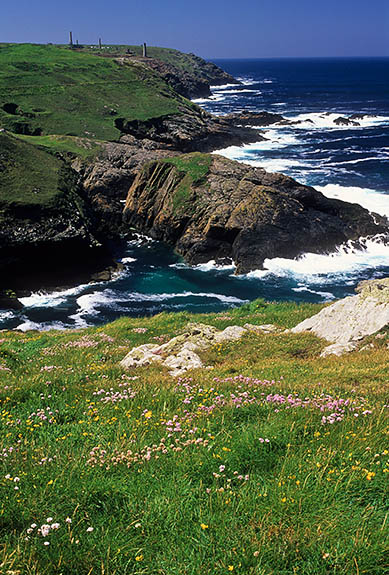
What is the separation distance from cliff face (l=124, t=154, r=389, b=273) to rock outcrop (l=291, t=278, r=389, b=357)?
85.7ft

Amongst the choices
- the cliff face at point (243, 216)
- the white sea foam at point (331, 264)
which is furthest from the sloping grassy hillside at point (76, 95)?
the white sea foam at point (331, 264)

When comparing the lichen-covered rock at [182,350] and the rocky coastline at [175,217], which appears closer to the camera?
the lichen-covered rock at [182,350]

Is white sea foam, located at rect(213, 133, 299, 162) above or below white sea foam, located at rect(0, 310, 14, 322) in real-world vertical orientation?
above

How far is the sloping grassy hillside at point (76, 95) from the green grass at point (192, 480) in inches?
2878

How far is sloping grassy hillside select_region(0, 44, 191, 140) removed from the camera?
76.8 metres

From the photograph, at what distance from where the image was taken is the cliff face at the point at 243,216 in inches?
1793

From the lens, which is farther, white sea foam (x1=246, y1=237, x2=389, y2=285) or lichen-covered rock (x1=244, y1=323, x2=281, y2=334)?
white sea foam (x1=246, y1=237, x2=389, y2=285)

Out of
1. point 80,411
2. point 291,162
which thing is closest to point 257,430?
point 80,411

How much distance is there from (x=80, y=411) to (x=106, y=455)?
2.08 meters

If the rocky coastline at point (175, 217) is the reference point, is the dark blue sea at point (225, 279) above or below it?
below

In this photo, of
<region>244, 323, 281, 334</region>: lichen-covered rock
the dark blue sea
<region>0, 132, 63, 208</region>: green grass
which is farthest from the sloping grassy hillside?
<region>244, 323, 281, 334</region>: lichen-covered rock

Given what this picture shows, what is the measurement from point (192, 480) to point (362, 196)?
2389 inches

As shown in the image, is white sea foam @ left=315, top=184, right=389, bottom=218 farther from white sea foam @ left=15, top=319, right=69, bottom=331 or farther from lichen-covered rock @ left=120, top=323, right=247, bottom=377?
lichen-covered rock @ left=120, top=323, right=247, bottom=377

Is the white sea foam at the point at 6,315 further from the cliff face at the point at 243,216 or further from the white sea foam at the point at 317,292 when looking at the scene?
the white sea foam at the point at 317,292
